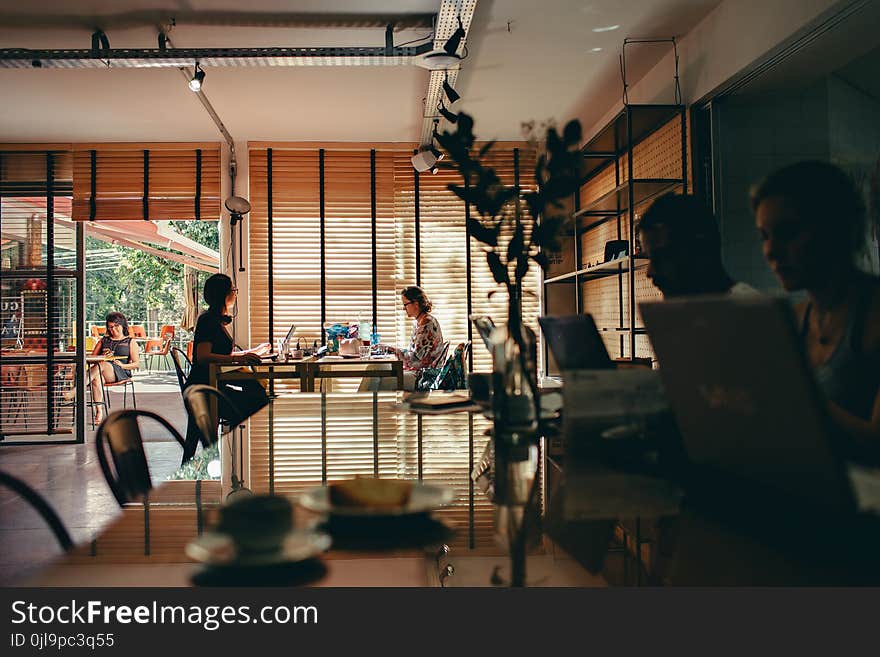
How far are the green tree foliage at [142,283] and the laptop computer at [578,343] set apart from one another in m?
14.5

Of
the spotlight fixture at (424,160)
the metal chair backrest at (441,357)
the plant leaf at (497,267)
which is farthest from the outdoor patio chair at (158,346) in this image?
the plant leaf at (497,267)

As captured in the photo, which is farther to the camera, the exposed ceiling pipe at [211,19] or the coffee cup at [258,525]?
the exposed ceiling pipe at [211,19]

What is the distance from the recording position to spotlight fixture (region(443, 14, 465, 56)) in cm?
406

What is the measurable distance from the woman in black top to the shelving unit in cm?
251

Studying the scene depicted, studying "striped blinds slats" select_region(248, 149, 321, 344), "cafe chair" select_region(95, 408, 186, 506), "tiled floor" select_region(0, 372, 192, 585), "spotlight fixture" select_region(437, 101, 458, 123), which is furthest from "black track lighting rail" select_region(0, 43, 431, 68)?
"cafe chair" select_region(95, 408, 186, 506)

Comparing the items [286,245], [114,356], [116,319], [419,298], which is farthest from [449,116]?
[116,319]

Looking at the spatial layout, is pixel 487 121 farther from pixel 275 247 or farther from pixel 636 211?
pixel 275 247

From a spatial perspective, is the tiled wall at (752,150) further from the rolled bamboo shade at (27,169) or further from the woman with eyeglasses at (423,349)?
the rolled bamboo shade at (27,169)

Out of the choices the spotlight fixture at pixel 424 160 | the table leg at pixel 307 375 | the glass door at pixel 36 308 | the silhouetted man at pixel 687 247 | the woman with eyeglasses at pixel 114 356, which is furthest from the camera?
the woman with eyeglasses at pixel 114 356

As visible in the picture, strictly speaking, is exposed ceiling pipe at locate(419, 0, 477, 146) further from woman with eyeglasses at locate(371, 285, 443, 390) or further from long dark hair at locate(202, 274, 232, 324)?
long dark hair at locate(202, 274, 232, 324)

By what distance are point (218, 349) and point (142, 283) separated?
39.2ft

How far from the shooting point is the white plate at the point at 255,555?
2.02 ft

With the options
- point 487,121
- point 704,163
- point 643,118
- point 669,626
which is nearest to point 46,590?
point 669,626

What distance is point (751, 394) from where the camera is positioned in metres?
0.72
